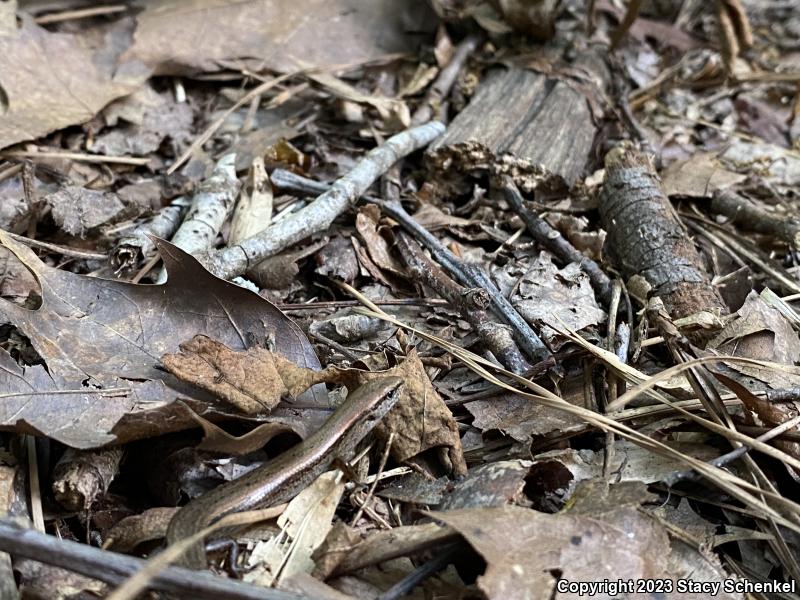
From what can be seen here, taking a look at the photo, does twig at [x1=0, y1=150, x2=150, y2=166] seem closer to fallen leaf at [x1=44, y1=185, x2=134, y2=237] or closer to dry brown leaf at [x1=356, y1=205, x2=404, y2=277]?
fallen leaf at [x1=44, y1=185, x2=134, y2=237]

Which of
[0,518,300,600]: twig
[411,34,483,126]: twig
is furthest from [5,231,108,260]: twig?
[411,34,483,126]: twig

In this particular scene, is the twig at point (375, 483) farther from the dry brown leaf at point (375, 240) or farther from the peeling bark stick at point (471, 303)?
the dry brown leaf at point (375, 240)

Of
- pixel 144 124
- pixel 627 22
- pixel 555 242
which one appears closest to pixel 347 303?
pixel 555 242

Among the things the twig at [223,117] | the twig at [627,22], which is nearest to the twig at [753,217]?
the twig at [627,22]

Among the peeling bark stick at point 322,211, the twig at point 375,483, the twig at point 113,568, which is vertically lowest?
the twig at point 375,483

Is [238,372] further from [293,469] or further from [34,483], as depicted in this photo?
[34,483]

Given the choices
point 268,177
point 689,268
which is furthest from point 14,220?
point 689,268
